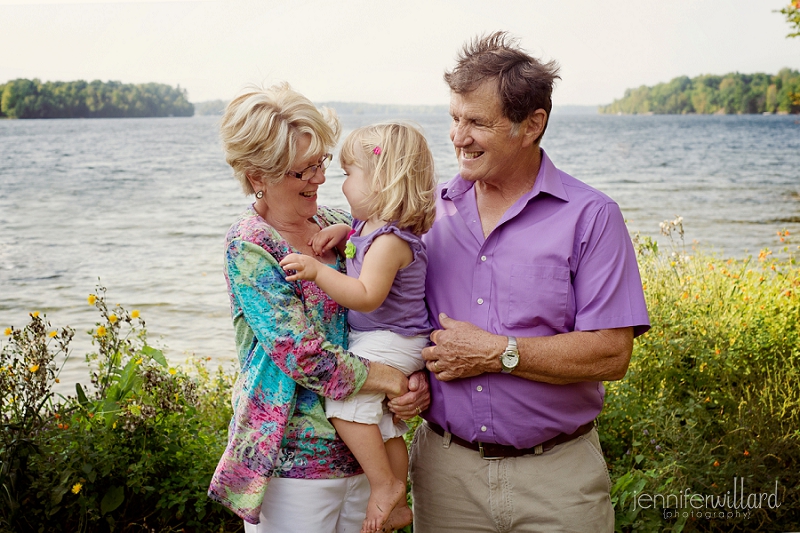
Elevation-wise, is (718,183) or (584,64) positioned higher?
(584,64)

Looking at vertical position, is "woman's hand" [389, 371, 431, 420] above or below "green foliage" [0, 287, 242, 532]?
above

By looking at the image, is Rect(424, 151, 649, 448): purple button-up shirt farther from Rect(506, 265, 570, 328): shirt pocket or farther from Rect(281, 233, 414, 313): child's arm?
Rect(281, 233, 414, 313): child's arm

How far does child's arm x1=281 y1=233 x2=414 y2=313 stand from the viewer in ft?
6.30

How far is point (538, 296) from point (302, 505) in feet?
3.04

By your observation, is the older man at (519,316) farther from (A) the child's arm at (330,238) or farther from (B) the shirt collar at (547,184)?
(A) the child's arm at (330,238)

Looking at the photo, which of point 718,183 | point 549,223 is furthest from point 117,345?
point 718,183

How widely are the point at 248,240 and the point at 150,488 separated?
1539 mm

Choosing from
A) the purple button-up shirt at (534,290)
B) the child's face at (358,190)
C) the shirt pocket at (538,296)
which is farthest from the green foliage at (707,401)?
the child's face at (358,190)

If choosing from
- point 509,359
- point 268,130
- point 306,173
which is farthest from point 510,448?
point 268,130

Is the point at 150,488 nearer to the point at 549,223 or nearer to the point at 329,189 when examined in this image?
the point at 549,223

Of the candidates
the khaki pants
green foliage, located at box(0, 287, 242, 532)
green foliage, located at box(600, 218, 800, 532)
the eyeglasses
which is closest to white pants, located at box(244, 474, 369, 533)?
the khaki pants

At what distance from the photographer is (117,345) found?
320 cm

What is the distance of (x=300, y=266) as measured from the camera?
1901mm

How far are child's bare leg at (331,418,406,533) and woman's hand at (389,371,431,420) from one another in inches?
3.6
